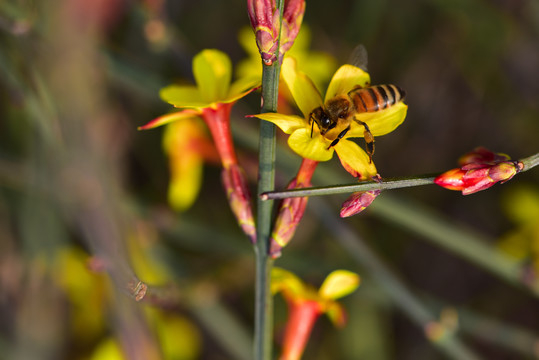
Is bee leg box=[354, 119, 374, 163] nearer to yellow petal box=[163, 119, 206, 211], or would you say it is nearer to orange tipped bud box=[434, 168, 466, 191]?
orange tipped bud box=[434, 168, 466, 191]

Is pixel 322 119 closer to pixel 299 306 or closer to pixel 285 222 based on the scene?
pixel 285 222

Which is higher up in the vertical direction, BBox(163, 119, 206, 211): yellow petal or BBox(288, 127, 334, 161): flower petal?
BBox(288, 127, 334, 161): flower petal

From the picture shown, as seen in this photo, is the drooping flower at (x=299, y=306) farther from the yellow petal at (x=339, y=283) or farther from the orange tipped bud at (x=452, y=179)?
the orange tipped bud at (x=452, y=179)

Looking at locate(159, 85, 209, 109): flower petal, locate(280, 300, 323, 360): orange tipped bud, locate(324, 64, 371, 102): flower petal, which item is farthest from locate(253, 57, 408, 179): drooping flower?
locate(280, 300, 323, 360): orange tipped bud

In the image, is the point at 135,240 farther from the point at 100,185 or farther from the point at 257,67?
the point at 257,67

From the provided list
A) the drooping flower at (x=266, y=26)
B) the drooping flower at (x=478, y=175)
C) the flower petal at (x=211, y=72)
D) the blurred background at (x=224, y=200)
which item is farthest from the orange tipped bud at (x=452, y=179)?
the blurred background at (x=224, y=200)
